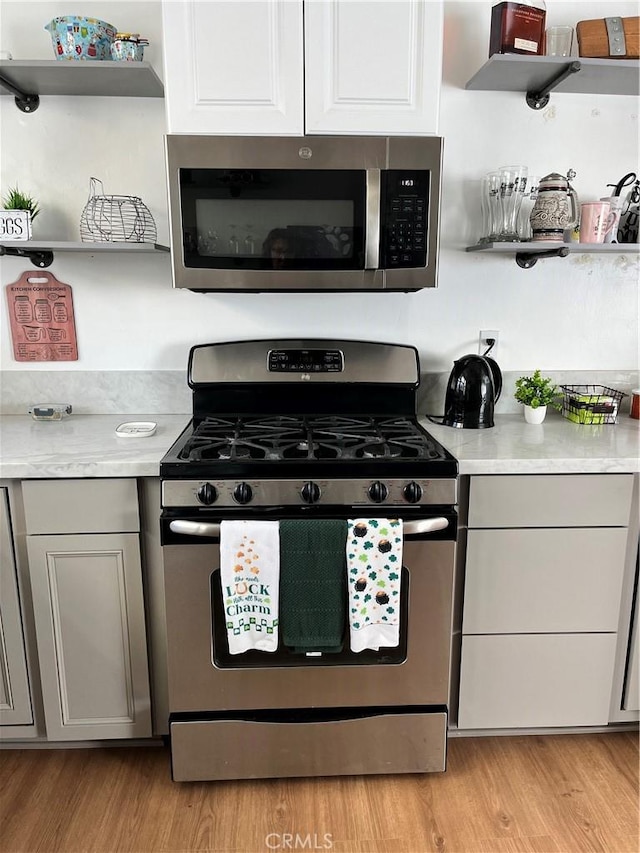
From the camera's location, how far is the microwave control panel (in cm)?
170

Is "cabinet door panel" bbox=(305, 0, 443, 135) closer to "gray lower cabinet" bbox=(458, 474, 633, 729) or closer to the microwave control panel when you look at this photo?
the microwave control panel

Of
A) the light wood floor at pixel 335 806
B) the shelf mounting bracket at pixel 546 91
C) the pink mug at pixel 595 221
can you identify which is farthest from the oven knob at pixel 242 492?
the shelf mounting bracket at pixel 546 91

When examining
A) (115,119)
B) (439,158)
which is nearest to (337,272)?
(439,158)

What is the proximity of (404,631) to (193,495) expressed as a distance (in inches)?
25.8

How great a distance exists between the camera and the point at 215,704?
166 cm

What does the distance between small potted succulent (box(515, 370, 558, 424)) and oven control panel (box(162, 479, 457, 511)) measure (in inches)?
23.7

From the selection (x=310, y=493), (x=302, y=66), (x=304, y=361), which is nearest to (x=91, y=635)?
(x=310, y=493)

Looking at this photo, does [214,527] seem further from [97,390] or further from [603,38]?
[603,38]

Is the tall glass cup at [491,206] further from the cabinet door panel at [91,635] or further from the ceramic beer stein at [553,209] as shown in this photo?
the cabinet door panel at [91,635]

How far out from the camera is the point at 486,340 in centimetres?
216

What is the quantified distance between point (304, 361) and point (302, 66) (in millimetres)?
830

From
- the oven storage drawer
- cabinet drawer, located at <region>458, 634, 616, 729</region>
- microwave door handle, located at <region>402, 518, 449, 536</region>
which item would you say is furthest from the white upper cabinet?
the oven storage drawer

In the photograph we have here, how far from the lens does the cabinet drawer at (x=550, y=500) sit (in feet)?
5.44

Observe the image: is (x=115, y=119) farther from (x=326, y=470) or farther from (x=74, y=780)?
(x=74, y=780)
